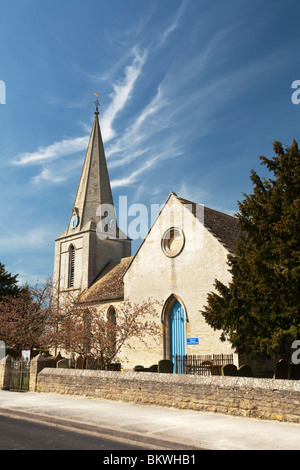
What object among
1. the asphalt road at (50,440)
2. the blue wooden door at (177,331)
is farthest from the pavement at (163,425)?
the blue wooden door at (177,331)

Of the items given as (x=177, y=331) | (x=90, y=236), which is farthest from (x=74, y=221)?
(x=177, y=331)

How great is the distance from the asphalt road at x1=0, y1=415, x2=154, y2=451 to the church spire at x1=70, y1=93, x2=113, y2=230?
3256cm

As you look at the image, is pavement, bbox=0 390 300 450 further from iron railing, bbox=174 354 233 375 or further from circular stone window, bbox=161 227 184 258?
circular stone window, bbox=161 227 184 258

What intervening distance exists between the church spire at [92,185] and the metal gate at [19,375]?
78.4ft

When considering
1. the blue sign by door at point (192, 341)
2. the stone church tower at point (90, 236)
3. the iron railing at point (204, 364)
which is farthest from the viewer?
the stone church tower at point (90, 236)

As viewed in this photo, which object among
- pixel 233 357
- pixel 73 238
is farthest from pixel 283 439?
pixel 73 238

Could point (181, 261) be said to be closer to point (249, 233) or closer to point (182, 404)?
point (249, 233)

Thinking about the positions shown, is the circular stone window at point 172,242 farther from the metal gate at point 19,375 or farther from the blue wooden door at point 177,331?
the metal gate at point 19,375

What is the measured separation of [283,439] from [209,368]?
11.0 m

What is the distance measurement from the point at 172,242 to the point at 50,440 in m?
17.8

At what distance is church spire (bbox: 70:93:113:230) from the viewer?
137ft

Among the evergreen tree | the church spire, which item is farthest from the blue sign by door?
the church spire

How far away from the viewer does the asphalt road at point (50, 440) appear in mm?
7348

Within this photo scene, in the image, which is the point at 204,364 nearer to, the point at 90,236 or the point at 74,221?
the point at 90,236
